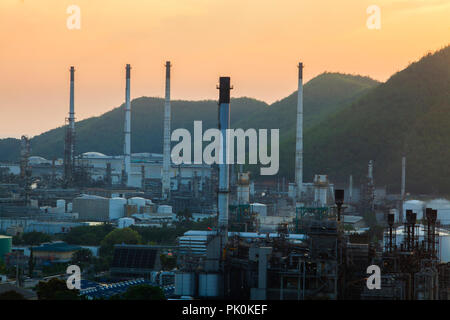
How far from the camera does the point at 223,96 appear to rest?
3703 cm

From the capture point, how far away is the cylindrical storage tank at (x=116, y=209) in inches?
2938

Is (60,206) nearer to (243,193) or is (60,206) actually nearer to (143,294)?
(243,193)

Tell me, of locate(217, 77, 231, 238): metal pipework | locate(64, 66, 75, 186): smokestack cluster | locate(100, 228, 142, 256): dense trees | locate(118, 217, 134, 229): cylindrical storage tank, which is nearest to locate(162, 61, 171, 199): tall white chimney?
locate(64, 66, 75, 186): smokestack cluster

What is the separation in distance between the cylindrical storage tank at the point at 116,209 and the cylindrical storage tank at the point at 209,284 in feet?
142

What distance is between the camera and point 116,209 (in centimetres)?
7506

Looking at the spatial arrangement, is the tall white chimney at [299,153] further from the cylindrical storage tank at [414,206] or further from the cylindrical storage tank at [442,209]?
the cylindrical storage tank at [442,209]

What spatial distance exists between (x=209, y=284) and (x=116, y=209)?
1723 inches

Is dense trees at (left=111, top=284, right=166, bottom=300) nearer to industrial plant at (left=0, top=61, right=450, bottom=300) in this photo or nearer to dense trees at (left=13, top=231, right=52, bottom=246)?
industrial plant at (left=0, top=61, right=450, bottom=300)

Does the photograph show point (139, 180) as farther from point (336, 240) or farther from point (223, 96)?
point (336, 240)

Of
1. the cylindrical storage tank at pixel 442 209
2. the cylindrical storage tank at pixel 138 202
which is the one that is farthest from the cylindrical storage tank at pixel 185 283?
the cylindrical storage tank at pixel 138 202

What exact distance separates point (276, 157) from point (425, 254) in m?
89.6

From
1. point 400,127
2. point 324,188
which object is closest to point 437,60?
point 400,127

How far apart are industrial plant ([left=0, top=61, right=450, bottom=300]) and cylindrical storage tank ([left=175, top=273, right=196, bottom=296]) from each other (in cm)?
5

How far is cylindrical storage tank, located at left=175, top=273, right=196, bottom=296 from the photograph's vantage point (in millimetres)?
32284
